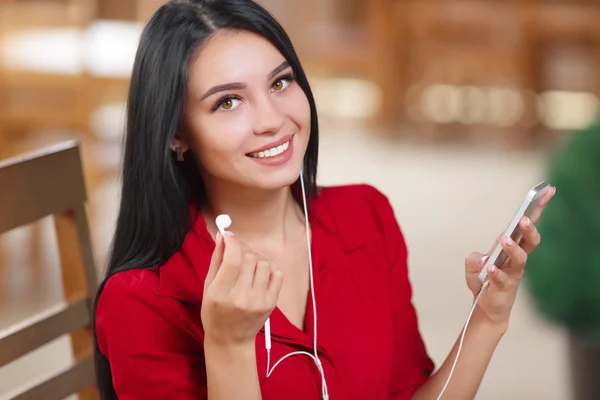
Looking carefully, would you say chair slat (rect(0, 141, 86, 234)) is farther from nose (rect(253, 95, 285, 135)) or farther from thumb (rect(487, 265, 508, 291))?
thumb (rect(487, 265, 508, 291))

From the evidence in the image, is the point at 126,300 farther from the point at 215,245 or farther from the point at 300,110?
the point at 300,110

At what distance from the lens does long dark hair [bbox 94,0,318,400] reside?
1.29 m

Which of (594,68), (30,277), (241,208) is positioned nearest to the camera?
(241,208)

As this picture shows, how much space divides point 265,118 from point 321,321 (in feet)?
0.99

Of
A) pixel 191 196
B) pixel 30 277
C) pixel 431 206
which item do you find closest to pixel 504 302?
pixel 191 196

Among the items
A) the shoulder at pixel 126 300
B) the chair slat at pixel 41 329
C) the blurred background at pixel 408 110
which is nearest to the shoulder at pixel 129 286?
the shoulder at pixel 126 300

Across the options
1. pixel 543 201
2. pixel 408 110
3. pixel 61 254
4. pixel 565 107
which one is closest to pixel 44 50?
pixel 408 110

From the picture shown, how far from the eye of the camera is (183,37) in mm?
1292

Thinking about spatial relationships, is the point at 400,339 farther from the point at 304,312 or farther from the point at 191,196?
the point at 191,196

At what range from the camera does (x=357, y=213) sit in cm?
155

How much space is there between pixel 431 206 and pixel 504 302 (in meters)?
2.89

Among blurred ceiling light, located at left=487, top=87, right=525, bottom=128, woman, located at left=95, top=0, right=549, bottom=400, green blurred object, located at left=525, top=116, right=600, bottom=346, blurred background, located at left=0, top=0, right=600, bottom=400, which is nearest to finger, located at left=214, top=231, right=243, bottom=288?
woman, located at left=95, top=0, right=549, bottom=400

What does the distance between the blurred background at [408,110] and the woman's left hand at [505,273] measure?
5.02ft

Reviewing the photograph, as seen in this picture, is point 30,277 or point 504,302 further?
point 30,277
